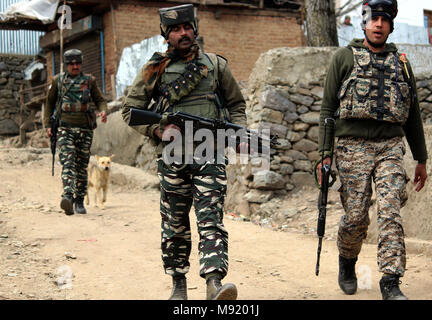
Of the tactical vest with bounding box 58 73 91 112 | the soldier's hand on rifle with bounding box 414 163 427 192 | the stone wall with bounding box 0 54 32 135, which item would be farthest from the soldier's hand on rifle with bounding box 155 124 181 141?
the stone wall with bounding box 0 54 32 135

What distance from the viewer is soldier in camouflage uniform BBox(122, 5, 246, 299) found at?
4.23m

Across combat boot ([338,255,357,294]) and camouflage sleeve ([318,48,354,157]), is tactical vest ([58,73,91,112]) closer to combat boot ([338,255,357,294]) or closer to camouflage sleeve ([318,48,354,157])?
camouflage sleeve ([318,48,354,157])

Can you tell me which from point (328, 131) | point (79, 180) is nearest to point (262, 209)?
point (79, 180)

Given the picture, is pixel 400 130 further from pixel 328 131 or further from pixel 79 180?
pixel 79 180

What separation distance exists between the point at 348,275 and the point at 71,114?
521 centimetres

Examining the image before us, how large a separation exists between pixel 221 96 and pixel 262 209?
5.43 m

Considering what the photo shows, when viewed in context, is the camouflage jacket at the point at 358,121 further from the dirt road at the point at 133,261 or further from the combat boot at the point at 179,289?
the combat boot at the point at 179,289

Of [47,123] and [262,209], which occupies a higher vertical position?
[47,123]

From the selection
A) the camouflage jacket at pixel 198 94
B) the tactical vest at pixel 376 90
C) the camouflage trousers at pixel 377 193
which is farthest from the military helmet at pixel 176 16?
the camouflage trousers at pixel 377 193

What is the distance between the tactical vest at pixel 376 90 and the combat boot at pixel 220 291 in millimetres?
1517

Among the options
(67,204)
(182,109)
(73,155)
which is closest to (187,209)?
(182,109)

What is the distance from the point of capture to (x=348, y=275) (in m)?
4.75
